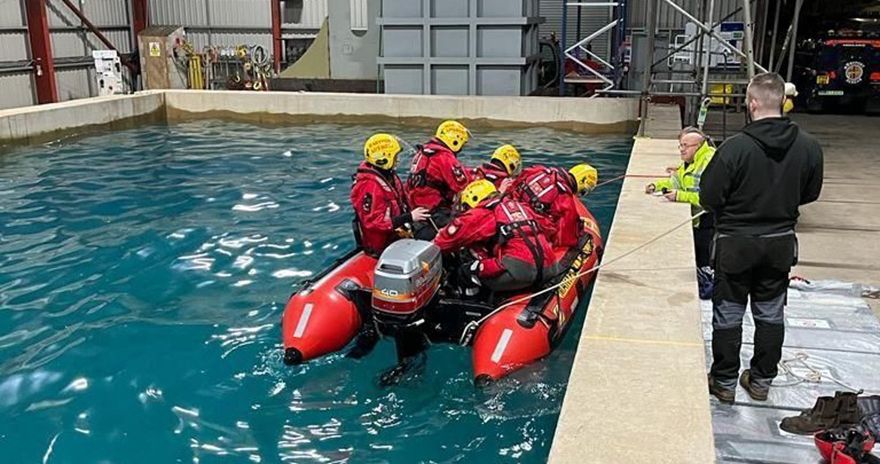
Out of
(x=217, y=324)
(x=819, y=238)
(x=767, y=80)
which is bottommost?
(x=217, y=324)

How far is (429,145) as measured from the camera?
6.07m

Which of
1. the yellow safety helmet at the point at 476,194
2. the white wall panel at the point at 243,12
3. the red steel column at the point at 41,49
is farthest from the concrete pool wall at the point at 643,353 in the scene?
the white wall panel at the point at 243,12

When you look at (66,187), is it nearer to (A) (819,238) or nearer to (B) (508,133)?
(B) (508,133)

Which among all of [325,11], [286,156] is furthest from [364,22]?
[286,156]

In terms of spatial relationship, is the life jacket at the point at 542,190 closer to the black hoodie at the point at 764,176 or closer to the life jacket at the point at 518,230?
the life jacket at the point at 518,230

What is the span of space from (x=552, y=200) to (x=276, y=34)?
53.9 ft

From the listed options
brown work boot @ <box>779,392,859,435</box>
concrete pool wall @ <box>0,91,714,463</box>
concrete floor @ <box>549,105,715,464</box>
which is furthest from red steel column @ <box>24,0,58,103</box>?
brown work boot @ <box>779,392,859,435</box>

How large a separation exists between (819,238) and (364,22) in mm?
12500

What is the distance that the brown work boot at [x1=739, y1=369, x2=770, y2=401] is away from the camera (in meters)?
3.65

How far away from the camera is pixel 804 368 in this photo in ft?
12.8

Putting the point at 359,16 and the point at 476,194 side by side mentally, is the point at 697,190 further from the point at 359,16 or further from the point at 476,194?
the point at 359,16

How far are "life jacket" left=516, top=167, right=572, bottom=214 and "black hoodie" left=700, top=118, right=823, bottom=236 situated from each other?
5.58ft

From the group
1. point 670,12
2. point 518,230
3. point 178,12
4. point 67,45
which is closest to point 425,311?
point 518,230

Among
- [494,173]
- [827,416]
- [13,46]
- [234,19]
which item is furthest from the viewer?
[234,19]
